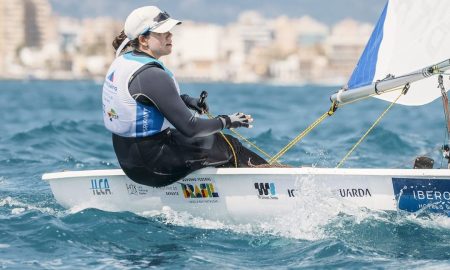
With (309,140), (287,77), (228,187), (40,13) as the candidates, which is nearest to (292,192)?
(228,187)

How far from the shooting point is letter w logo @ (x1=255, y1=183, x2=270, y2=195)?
566cm

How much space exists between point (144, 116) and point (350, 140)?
7.11m

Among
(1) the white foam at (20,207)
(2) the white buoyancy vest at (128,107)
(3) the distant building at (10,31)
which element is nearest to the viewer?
(2) the white buoyancy vest at (128,107)

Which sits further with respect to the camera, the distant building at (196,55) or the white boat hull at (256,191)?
the distant building at (196,55)

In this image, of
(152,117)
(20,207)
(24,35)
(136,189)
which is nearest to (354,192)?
(152,117)

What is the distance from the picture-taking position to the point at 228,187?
575 cm

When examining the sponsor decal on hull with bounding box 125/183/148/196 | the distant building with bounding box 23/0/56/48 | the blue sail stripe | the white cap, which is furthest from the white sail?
the distant building with bounding box 23/0/56/48

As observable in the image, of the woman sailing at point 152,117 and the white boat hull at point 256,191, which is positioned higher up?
the woman sailing at point 152,117

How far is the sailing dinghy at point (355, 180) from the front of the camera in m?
5.43

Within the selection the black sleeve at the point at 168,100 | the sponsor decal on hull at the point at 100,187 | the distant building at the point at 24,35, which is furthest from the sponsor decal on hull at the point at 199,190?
the distant building at the point at 24,35

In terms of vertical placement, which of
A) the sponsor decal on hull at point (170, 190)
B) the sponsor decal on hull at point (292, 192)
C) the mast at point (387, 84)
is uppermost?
the mast at point (387, 84)

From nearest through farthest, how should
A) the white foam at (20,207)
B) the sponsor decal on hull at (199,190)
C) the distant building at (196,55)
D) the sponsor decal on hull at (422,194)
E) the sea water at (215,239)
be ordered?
the sea water at (215,239), the sponsor decal on hull at (422,194), the sponsor decal on hull at (199,190), the white foam at (20,207), the distant building at (196,55)

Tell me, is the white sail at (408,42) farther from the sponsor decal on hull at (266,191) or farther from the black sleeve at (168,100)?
the black sleeve at (168,100)

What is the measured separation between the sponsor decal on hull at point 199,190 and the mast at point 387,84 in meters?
1.07
